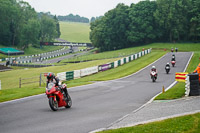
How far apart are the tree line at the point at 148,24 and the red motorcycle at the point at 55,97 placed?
8791 cm

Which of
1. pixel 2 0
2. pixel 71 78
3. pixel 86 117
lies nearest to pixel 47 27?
pixel 2 0

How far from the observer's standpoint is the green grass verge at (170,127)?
8.77 m

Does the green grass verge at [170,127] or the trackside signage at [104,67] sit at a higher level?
the green grass verge at [170,127]

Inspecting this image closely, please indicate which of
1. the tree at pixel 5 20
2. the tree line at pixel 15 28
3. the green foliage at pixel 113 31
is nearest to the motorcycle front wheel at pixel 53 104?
the green foliage at pixel 113 31

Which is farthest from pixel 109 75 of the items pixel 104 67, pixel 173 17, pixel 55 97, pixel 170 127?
pixel 173 17

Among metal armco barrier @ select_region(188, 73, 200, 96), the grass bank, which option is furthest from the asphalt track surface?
the grass bank

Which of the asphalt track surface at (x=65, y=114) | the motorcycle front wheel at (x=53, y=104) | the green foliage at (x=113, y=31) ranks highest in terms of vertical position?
the green foliage at (x=113, y=31)

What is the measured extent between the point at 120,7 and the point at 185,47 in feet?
103

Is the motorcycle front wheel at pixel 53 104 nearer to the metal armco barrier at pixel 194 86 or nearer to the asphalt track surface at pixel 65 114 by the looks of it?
the asphalt track surface at pixel 65 114

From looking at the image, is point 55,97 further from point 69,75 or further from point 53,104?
point 69,75

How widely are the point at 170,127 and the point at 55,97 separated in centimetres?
604

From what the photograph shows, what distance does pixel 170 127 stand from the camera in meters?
9.12

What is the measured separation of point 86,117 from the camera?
39.8ft

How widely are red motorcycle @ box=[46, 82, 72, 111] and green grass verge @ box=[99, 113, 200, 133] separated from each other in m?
4.66
